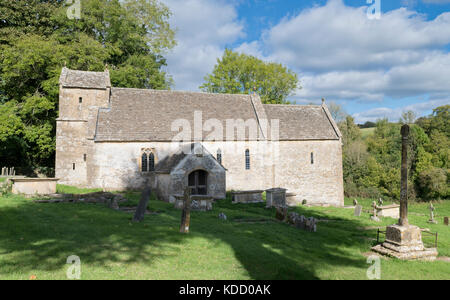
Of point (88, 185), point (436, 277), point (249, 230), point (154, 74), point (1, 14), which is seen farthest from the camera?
point (154, 74)

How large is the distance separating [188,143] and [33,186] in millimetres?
11922

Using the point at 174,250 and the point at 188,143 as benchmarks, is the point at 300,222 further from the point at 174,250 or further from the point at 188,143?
the point at 188,143

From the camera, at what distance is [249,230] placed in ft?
41.2

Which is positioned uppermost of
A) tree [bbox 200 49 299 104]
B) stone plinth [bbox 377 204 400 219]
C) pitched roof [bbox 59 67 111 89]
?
tree [bbox 200 49 299 104]

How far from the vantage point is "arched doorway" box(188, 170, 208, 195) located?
24.4m

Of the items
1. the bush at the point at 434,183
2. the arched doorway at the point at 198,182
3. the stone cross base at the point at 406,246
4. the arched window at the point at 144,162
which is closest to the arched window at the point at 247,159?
the arched doorway at the point at 198,182

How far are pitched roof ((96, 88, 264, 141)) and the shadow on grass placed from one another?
11795mm

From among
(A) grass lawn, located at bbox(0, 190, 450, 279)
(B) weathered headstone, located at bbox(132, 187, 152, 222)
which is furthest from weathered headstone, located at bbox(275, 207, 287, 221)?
(B) weathered headstone, located at bbox(132, 187, 152, 222)

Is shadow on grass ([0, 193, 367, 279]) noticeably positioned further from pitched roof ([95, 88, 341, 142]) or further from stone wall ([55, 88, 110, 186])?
stone wall ([55, 88, 110, 186])

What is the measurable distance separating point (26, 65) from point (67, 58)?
3.79m

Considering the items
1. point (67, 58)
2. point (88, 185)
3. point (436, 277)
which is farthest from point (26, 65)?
point (436, 277)

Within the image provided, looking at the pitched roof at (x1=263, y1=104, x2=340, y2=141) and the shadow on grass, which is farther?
the pitched roof at (x1=263, y1=104, x2=340, y2=141)

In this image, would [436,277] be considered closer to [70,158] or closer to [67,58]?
[70,158]
